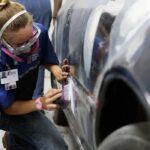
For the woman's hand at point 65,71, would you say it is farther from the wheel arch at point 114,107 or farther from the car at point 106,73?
the wheel arch at point 114,107

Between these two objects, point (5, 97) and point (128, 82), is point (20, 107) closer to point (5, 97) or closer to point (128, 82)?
point (5, 97)

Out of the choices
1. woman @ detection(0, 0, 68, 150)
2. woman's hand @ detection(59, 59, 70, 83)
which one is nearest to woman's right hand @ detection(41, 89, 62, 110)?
woman @ detection(0, 0, 68, 150)

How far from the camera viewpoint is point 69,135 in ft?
12.7

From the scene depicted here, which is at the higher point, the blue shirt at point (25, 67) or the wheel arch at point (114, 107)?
the wheel arch at point (114, 107)

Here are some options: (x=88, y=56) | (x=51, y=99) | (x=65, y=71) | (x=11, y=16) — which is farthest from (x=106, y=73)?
(x=65, y=71)

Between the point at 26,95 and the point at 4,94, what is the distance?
9.4 inches

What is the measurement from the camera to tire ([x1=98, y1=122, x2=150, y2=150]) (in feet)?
5.11

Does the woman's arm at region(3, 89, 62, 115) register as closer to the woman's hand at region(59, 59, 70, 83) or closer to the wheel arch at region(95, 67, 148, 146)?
the woman's hand at region(59, 59, 70, 83)

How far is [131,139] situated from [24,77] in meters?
1.21

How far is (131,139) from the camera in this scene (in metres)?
1.61

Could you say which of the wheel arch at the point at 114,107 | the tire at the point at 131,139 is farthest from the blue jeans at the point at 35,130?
the tire at the point at 131,139

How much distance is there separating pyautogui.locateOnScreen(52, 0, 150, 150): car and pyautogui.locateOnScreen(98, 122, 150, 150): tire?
1.6 inches

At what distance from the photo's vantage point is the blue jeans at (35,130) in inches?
109

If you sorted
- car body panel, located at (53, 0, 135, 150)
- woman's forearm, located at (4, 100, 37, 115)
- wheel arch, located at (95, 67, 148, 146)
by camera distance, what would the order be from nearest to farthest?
wheel arch, located at (95, 67, 148, 146) < car body panel, located at (53, 0, 135, 150) < woman's forearm, located at (4, 100, 37, 115)
